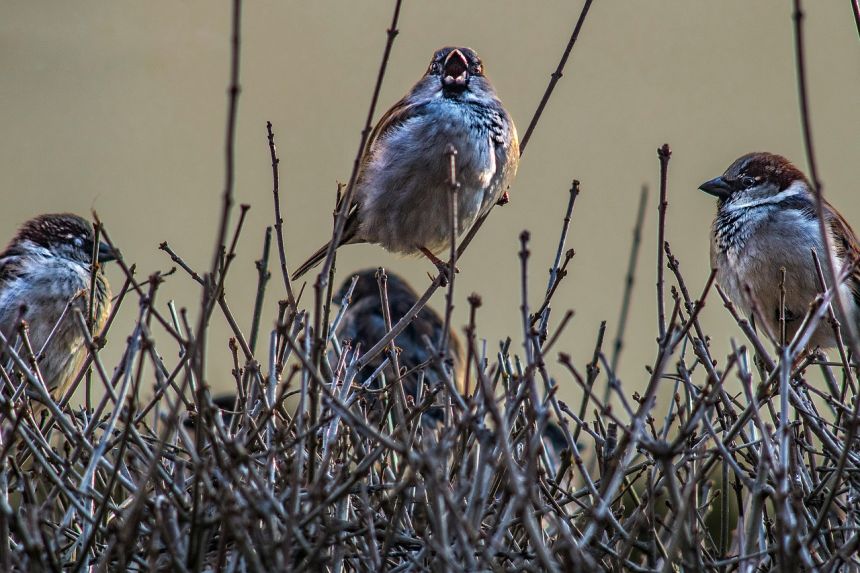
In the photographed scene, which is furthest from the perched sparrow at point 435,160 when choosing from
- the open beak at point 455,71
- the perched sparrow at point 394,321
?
the perched sparrow at point 394,321

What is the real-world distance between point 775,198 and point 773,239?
274mm

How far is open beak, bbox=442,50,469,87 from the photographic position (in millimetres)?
3537

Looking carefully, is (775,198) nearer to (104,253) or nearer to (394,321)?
(394,321)

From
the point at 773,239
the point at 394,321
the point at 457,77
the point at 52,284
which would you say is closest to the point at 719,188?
the point at 773,239

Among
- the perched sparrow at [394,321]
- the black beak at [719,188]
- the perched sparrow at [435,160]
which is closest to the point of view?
the perched sparrow at [435,160]

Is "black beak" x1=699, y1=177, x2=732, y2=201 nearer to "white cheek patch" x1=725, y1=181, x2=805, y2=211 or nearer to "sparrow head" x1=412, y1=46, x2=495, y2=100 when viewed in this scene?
"white cheek patch" x1=725, y1=181, x2=805, y2=211

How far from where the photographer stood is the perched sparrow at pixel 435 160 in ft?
11.3

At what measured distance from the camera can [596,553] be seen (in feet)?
6.19

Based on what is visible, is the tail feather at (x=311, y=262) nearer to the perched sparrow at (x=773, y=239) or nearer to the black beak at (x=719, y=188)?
the perched sparrow at (x=773, y=239)

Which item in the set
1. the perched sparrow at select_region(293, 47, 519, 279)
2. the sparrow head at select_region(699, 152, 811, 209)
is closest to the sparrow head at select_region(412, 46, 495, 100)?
the perched sparrow at select_region(293, 47, 519, 279)

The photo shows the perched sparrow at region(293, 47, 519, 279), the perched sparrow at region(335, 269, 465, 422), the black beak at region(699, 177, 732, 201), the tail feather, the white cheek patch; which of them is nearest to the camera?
the perched sparrow at region(293, 47, 519, 279)

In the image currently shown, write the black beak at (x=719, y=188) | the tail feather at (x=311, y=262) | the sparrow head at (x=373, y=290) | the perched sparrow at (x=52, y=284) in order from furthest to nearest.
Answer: the sparrow head at (x=373, y=290) < the black beak at (x=719, y=188) < the perched sparrow at (x=52, y=284) < the tail feather at (x=311, y=262)

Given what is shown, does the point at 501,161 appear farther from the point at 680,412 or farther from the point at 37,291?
the point at 37,291

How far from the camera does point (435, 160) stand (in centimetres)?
350
